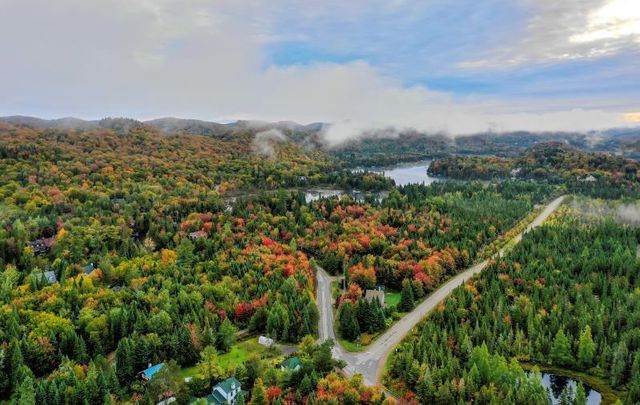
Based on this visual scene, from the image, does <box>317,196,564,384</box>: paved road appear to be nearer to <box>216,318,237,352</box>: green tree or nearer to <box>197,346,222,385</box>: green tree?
<box>216,318,237,352</box>: green tree

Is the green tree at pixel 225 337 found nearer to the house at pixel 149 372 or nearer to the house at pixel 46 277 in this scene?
the house at pixel 149 372

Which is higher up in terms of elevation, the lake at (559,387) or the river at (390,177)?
the river at (390,177)

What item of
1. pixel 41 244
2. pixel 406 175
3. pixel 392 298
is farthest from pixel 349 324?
pixel 406 175

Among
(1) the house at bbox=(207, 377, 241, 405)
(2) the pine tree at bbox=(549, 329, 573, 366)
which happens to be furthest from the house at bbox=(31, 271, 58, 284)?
(2) the pine tree at bbox=(549, 329, 573, 366)

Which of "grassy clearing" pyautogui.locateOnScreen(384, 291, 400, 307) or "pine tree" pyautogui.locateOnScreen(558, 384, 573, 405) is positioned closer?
"pine tree" pyautogui.locateOnScreen(558, 384, 573, 405)

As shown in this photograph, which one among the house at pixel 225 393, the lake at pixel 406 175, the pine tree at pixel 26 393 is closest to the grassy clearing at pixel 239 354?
the house at pixel 225 393

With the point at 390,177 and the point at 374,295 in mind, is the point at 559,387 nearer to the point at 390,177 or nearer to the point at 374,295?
the point at 374,295

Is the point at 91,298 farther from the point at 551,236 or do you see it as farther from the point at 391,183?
the point at 391,183
